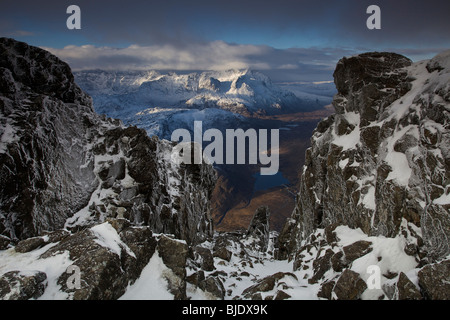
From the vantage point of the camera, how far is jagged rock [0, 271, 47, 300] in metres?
11.4

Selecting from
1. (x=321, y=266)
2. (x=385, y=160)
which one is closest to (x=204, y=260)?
(x=321, y=266)

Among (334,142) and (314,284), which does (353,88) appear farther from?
(314,284)

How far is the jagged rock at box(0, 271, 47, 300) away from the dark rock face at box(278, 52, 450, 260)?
25.9m

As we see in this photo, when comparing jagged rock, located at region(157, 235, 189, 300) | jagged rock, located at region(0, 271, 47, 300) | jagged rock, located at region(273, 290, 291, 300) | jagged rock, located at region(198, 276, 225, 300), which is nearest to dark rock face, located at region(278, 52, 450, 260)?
jagged rock, located at region(273, 290, 291, 300)

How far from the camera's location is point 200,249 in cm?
3672

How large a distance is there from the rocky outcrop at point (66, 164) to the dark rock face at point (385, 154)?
25.4 meters

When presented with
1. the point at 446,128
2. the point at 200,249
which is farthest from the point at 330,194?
the point at 200,249

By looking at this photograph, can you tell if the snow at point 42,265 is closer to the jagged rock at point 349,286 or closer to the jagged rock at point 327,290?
the jagged rock at point 349,286

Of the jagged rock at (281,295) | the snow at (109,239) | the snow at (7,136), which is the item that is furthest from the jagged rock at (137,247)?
the snow at (7,136)

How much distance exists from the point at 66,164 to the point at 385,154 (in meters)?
40.8

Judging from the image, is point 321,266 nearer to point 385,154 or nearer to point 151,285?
point 385,154

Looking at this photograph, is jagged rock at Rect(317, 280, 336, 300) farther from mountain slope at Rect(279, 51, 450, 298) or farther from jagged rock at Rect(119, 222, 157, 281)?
jagged rock at Rect(119, 222, 157, 281)

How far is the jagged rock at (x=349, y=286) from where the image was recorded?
18427 mm

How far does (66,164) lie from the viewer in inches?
1300
